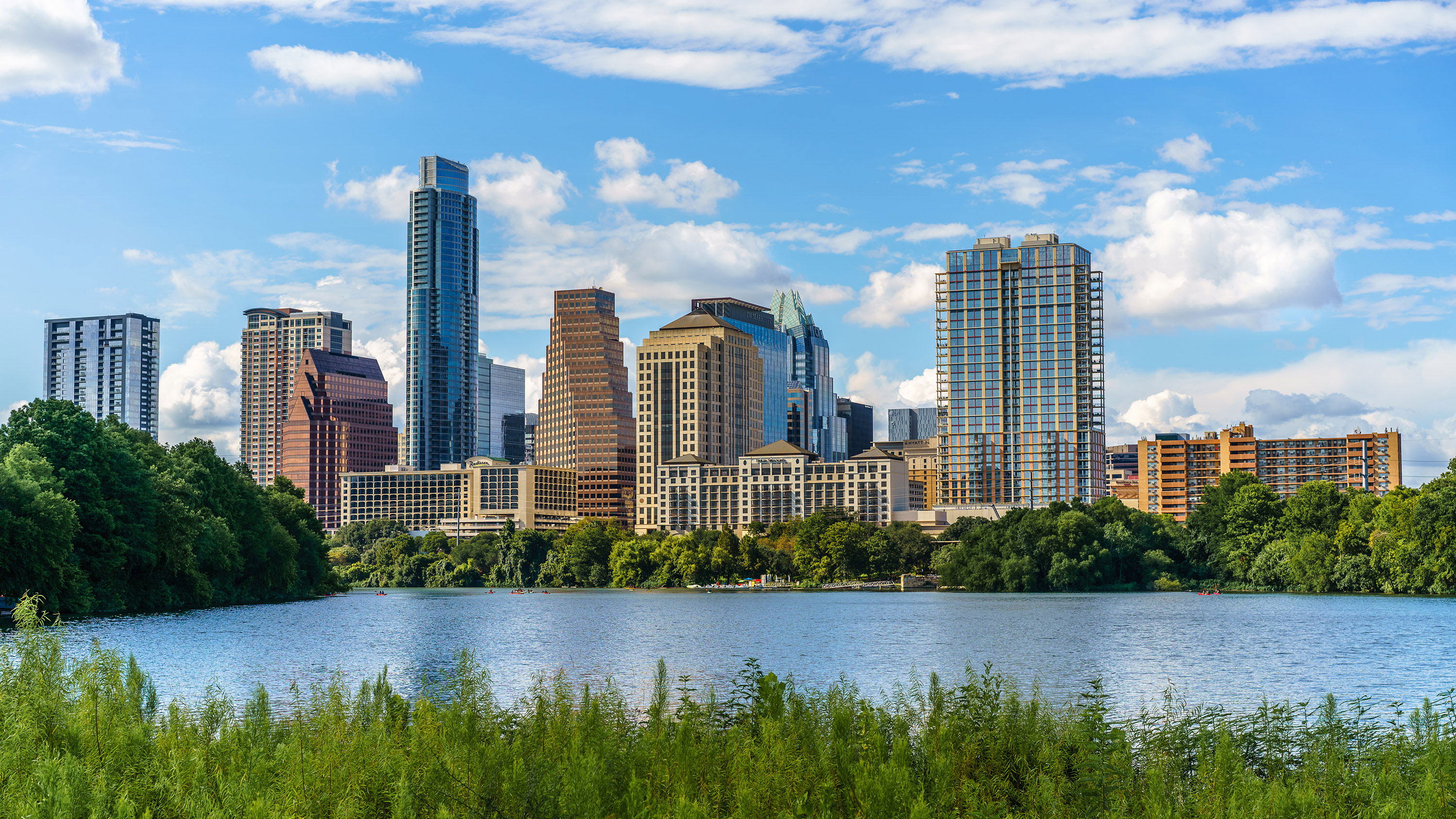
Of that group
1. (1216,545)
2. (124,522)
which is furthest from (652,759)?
(1216,545)

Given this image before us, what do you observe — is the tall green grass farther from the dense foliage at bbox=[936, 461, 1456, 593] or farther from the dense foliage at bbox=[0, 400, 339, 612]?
the dense foliage at bbox=[936, 461, 1456, 593]

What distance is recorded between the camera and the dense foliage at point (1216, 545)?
494 feet

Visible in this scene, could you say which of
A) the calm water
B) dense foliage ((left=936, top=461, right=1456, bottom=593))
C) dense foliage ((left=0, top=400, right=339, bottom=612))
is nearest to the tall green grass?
the calm water

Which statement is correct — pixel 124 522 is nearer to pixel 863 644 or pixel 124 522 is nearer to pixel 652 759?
pixel 863 644

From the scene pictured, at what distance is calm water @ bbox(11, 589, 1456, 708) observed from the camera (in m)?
54.9

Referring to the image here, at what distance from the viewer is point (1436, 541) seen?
5404 inches

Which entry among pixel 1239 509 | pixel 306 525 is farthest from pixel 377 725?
pixel 1239 509

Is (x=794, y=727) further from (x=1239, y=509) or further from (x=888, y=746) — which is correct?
(x=1239, y=509)

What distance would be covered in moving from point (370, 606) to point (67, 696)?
133m

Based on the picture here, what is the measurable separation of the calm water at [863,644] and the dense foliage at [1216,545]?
17043 millimetres

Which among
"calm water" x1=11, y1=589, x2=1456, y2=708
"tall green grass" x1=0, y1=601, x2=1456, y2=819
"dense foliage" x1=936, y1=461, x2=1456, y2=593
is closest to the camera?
"tall green grass" x1=0, y1=601, x2=1456, y2=819

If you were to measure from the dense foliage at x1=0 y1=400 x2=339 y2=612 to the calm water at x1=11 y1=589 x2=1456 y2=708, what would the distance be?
153 inches

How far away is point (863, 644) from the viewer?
80625 mm

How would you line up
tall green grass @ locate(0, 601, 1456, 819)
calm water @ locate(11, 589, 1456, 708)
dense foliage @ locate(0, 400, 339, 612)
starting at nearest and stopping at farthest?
tall green grass @ locate(0, 601, 1456, 819)
calm water @ locate(11, 589, 1456, 708)
dense foliage @ locate(0, 400, 339, 612)
